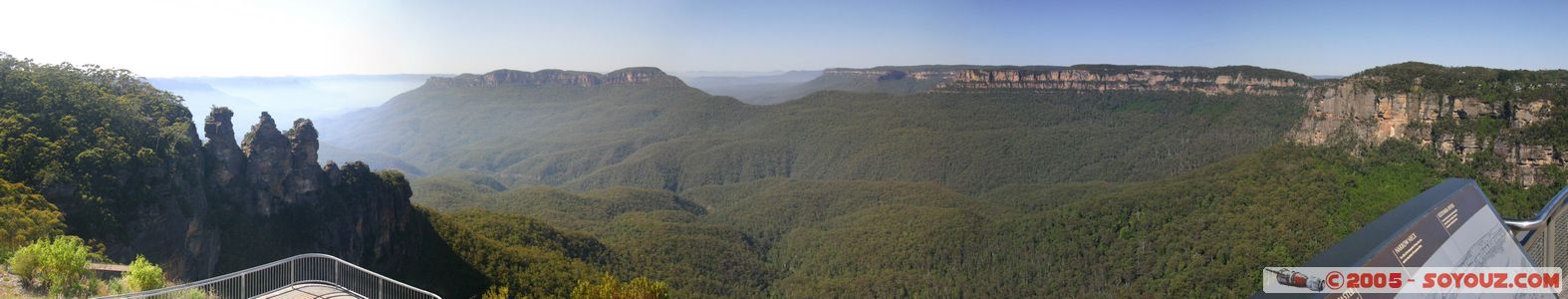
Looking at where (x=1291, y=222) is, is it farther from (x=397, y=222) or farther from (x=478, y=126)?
(x=478, y=126)

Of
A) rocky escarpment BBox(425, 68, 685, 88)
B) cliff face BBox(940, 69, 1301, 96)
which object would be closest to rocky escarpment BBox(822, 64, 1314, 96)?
cliff face BBox(940, 69, 1301, 96)

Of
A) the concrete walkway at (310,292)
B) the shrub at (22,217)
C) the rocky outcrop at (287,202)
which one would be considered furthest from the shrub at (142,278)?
the rocky outcrop at (287,202)

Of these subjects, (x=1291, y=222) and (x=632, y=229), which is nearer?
(x=1291, y=222)

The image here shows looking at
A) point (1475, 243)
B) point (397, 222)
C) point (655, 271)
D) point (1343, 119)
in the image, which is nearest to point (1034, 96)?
point (1343, 119)

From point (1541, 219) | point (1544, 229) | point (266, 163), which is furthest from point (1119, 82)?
point (1541, 219)

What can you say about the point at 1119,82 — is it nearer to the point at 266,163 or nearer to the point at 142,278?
the point at 266,163
